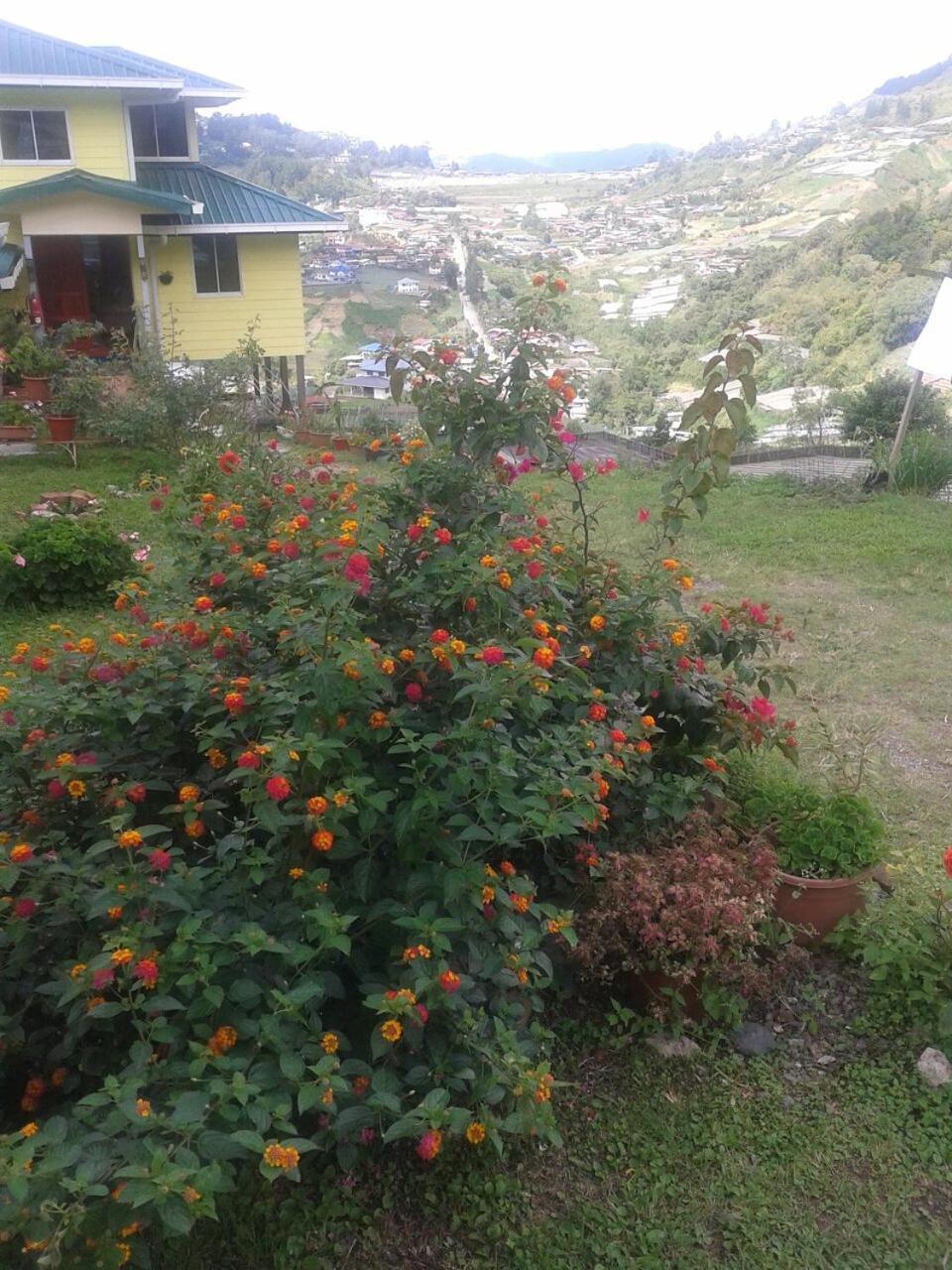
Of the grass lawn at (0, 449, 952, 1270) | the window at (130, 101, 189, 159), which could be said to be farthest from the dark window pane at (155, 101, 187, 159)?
the grass lawn at (0, 449, 952, 1270)

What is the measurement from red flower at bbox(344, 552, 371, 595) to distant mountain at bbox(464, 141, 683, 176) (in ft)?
103

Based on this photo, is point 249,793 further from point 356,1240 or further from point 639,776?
point 639,776

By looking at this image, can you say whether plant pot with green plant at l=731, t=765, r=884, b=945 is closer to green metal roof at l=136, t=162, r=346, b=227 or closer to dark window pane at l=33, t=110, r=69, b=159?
green metal roof at l=136, t=162, r=346, b=227

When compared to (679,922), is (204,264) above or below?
above

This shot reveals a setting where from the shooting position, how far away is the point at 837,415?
1139 centimetres

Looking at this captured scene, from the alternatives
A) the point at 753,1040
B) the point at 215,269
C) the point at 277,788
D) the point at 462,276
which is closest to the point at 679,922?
the point at 753,1040

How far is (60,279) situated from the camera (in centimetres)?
1399

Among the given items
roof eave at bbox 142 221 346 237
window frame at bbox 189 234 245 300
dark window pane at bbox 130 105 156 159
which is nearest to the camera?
roof eave at bbox 142 221 346 237

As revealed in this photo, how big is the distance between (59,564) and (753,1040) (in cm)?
430

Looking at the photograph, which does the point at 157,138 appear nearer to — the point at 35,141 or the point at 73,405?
the point at 35,141

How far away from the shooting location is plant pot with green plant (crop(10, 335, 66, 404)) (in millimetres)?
10969

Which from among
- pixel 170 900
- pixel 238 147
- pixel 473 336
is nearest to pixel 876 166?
pixel 238 147

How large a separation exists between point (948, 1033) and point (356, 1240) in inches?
58.0

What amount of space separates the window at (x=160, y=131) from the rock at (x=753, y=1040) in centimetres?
1514
